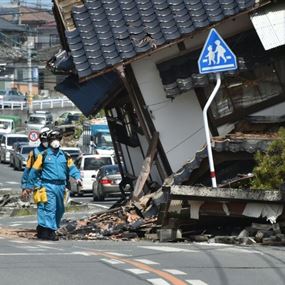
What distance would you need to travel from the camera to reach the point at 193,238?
14883mm

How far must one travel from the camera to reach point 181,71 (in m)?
16.9

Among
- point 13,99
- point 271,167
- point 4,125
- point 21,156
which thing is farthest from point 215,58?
point 13,99

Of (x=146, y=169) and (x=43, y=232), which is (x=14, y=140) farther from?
(x=43, y=232)

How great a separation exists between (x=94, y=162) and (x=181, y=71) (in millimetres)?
24259

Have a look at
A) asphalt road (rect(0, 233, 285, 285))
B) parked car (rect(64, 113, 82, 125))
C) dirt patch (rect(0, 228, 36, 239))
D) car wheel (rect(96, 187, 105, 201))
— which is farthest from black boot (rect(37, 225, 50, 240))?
parked car (rect(64, 113, 82, 125))

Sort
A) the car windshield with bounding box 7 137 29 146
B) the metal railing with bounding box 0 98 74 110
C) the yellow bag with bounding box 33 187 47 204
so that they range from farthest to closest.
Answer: the metal railing with bounding box 0 98 74 110 → the car windshield with bounding box 7 137 29 146 → the yellow bag with bounding box 33 187 47 204

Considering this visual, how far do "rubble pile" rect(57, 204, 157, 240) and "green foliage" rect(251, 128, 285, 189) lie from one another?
7.29 ft

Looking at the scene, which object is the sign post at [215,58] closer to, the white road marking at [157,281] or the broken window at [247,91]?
the broken window at [247,91]

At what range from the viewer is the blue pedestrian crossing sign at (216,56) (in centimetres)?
1435

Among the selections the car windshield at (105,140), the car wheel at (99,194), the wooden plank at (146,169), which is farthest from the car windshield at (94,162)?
the wooden plank at (146,169)

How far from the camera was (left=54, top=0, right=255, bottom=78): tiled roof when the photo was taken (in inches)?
636

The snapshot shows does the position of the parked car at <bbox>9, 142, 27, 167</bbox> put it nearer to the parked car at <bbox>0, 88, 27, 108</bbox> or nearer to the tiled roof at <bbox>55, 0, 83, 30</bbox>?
the parked car at <bbox>0, 88, 27, 108</bbox>

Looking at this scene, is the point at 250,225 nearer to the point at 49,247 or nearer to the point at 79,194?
the point at 49,247

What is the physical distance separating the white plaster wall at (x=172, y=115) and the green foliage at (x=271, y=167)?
3224 millimetres
